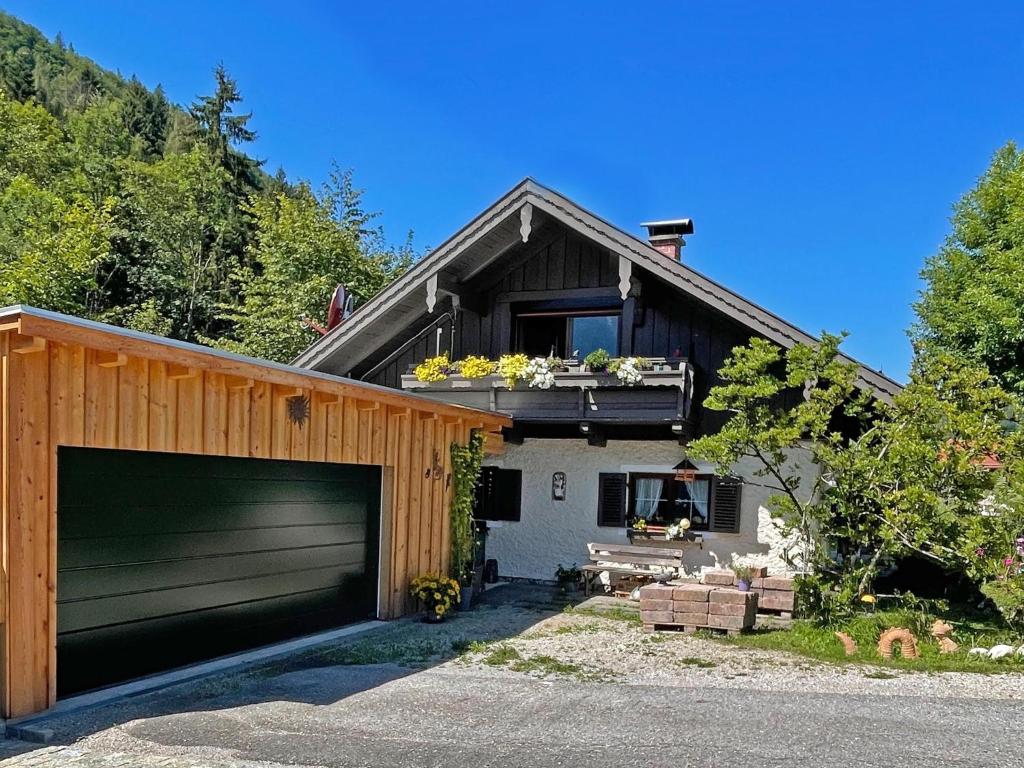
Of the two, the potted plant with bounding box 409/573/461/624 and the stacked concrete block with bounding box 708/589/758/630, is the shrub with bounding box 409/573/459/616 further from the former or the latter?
the stacked concrete block with bounding box 708/589/758/630

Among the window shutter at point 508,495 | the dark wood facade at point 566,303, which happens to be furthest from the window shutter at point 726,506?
the window shutter at point 508,495

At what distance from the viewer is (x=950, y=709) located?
20.0ft

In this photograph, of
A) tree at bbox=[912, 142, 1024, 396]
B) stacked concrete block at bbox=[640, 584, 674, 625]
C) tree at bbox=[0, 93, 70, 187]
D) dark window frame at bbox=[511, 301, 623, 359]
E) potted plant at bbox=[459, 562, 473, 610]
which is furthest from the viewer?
tree at bbox=[0, 93, 70, 187]

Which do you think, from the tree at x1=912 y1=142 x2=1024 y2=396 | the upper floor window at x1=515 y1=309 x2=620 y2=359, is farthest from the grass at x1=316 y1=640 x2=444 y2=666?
the tree at x1=912 y1=142 x2=1024 y2=396

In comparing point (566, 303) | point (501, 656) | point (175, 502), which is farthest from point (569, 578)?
point (175, 502)

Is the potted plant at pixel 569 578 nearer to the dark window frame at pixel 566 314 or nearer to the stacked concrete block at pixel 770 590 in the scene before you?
the stacked concrete block at pixel 770 590

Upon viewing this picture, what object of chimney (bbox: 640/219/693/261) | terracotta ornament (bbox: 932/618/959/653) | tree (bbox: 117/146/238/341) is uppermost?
tree (bbox: 117/146/238/341)

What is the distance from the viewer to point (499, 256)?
43.0 ft

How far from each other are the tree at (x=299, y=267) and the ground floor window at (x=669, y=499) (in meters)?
14.8

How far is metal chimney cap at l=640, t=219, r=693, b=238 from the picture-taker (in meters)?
13.4

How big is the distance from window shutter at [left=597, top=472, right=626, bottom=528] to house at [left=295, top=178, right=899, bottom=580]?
2 cm

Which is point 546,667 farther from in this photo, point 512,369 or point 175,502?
point 512,369

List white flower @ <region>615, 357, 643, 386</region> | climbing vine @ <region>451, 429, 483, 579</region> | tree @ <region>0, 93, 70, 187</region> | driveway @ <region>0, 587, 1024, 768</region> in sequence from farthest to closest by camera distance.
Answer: tree @ <region>0, 93, 70, 187</region> < white flower @ <region>615, 357, 643, 386</region> < climbing vine @ <region>451, 429, 483, 579</region> < driveway @ <region>0, 587, 1024, 768</region>

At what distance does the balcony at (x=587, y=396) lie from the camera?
11.1m
